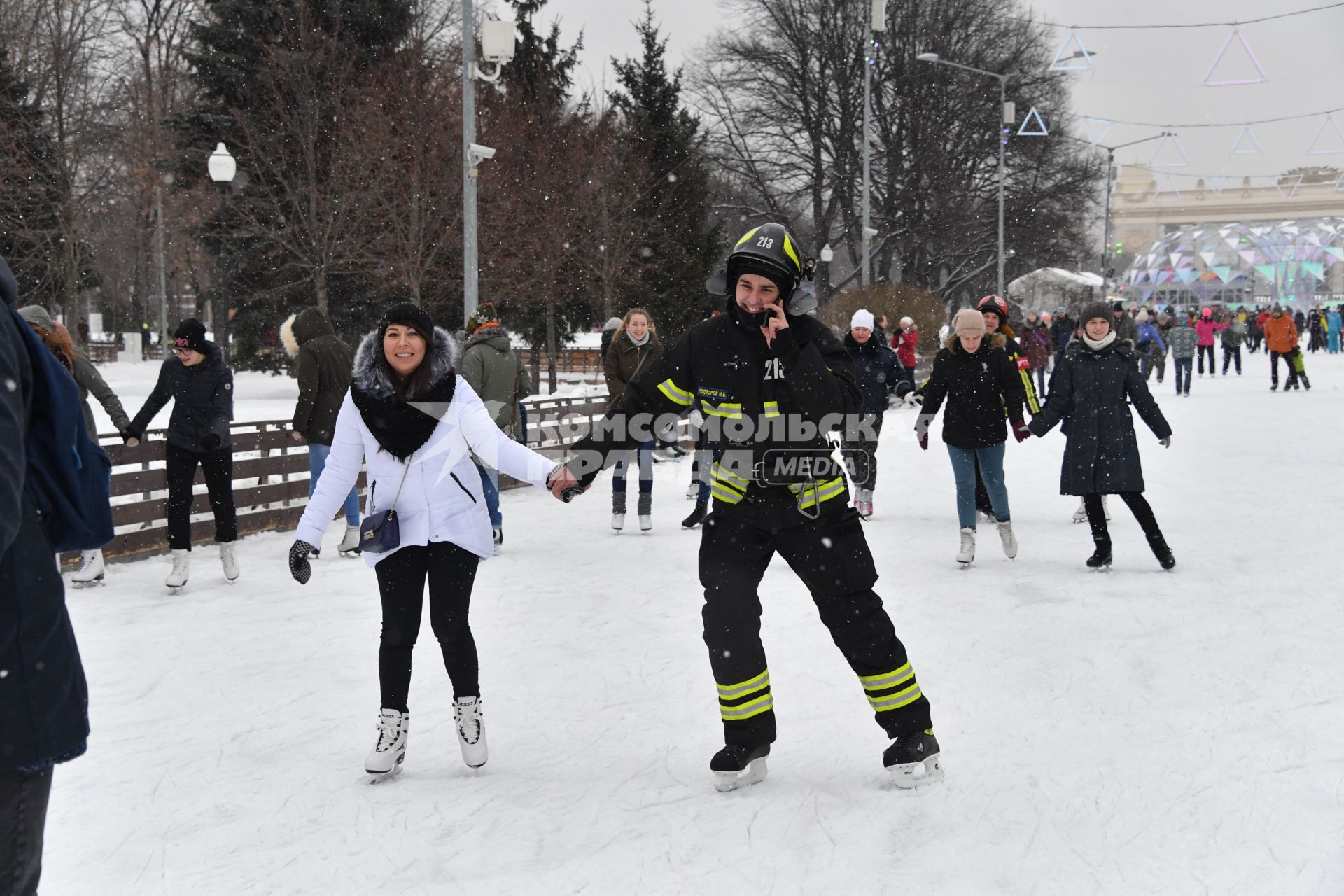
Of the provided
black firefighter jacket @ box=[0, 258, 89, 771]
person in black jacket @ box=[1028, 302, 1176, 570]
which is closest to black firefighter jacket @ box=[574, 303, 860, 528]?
black firefighter jacket @ box=[0, 258, 89, 771]

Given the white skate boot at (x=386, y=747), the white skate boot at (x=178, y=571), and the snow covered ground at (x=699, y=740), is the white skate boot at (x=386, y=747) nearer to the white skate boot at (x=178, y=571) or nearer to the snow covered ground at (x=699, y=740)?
the snow covered ground at (x=699, y=740)

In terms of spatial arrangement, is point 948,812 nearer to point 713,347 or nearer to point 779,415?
point 779,415

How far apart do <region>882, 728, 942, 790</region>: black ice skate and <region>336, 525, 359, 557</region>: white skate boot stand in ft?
17.9

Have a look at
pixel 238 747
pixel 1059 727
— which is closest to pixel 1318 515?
pixel 1059 727

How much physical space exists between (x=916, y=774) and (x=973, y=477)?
3.99m

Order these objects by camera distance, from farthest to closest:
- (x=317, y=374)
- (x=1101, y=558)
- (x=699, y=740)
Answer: (x=317, y=374), (x=1101, y=558), (x=699, y=740)

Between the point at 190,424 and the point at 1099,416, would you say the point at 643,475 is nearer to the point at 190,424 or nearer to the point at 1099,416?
the point at 190,424

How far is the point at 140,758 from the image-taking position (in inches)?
172

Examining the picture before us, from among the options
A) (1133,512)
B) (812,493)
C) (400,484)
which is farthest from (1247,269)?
(400,484)

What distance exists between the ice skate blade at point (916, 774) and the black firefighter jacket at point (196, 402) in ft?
16.0

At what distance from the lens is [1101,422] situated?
23.6 ft

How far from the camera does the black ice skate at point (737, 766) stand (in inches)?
154

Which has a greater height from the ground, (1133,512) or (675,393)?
(675,393)

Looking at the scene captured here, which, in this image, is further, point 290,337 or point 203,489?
point 203,489
